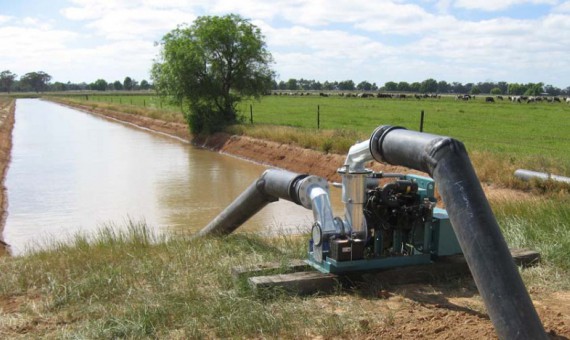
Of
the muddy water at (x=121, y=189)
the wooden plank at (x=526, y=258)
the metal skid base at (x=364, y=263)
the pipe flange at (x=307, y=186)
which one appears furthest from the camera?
the muddy water at (x=121, y=189)

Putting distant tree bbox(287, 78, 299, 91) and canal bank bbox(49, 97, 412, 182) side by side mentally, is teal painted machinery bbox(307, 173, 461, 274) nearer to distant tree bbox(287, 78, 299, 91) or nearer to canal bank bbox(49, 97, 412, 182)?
canal bank bbox(49, 97, 412, 182)

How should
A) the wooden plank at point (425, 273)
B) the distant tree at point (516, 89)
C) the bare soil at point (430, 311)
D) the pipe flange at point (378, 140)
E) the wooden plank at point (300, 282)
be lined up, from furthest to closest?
1. the distant tree at point (516, 89)
2. the wooden plank at point (425, 273)
3. the wooden plank at point (300, 282)
4. the pipe flange at point (378, 140)
5. the bare soil at point (430, 311)

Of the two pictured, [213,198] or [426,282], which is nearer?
[426,282]

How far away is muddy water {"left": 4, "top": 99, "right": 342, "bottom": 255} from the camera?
13.4 metres

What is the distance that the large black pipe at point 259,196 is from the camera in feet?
21.6

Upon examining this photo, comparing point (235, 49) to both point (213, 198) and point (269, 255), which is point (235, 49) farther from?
point (269, 255)

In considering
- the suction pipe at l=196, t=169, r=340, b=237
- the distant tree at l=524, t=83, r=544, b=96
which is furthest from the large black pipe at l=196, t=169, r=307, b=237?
the distant tree at l=524, t=83, r=544, b=96

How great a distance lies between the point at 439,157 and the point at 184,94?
99.1 ft

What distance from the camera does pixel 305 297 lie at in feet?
16.2

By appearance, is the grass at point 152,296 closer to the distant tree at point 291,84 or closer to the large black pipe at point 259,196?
the large black pipe at point 259,196

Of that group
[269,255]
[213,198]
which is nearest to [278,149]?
[213,198]

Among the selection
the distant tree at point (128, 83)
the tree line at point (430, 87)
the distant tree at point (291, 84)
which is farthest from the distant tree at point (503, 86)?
the distant tree at point (128, 83)

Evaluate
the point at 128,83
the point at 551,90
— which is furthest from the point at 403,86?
A: the point at 128,83

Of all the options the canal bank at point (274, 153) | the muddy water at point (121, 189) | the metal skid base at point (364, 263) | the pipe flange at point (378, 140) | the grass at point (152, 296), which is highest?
the pipe flange at point (378, 140)
